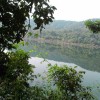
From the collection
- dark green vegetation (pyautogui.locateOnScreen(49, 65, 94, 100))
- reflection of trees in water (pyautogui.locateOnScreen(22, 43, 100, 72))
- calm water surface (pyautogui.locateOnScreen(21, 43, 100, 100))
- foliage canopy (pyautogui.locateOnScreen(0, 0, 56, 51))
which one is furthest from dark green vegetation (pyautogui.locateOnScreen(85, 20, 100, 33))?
reflection of trees in water (pyautogui.locateOnScreen(22, 43, 100, 72))

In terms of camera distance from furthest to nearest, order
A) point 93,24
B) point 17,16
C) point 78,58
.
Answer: point 78,58 < point 93,24 < point 17,16

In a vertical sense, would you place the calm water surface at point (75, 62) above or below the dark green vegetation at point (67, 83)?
below

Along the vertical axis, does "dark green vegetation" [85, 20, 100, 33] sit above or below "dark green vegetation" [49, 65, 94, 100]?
above

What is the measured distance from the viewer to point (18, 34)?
148 inches

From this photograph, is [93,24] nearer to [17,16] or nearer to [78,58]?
[17,16]

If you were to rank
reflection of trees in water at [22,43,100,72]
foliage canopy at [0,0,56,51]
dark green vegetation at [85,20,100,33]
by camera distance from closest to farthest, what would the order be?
1. foliage canopy at [0,0,56,51]
2. dark green vegetation at [85,20,100,33]
3. reflection of trees in water at [22,43,100,72]

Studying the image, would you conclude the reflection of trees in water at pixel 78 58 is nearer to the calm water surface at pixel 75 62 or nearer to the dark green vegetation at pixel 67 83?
the calm water surface at pixel 75 62

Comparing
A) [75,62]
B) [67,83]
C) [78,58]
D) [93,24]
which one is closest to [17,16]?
[67,83]

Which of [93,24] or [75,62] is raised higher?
[93,24]

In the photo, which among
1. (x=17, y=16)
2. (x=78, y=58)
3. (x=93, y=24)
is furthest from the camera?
(x=78, y=58)

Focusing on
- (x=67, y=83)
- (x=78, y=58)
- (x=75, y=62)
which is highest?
(x=67, y=83)

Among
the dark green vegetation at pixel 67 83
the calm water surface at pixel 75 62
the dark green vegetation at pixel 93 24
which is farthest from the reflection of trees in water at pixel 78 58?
the dark green vegetation at pixel 67 83

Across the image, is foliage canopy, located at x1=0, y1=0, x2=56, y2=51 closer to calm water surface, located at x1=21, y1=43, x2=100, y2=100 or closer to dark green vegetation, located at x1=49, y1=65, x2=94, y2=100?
calm water surface, located at x1=21, y1=43, x2=100, y2=100

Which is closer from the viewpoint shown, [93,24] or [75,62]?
[93,24]
